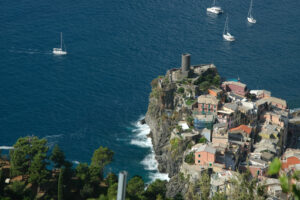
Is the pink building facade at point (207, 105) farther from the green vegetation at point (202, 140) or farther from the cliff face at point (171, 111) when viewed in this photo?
the green vegetation at point (202, 140)

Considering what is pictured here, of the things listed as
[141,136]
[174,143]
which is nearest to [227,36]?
[141,136]

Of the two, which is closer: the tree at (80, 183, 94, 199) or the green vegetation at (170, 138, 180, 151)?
the tree at (80, 183, 94, 199)

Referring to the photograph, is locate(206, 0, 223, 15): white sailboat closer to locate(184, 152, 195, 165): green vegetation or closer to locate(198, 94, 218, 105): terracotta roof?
locate(198, 94, 218, 105): terracotta roof

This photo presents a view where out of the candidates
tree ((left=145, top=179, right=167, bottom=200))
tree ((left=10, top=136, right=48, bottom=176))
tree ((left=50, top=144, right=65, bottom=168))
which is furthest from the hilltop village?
tree ((left=10, top=136, right=48, bottom=176))

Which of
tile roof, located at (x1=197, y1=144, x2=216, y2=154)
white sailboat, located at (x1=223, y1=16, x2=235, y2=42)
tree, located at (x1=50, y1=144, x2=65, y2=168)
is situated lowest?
tree, located at (x1=50, y1=144, x2=65, y2=168)

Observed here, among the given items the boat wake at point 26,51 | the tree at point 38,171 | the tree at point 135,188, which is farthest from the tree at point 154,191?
the boat wake at point 26,51

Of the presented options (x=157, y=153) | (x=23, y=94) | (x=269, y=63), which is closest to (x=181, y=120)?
(x=157, y=153)
